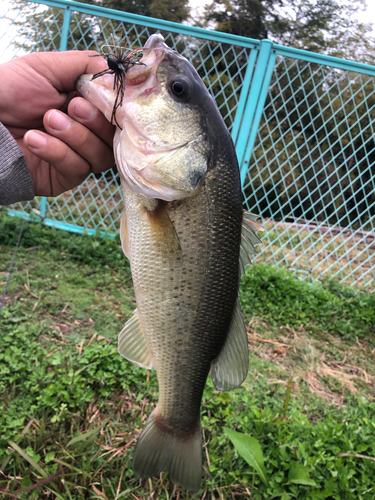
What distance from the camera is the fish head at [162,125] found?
1.15 m

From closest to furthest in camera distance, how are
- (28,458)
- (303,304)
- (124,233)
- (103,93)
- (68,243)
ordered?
(103,93), (124,233), (28,458), (303,304), (68,243)

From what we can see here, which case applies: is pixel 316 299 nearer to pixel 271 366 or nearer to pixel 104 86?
pixel 271 366

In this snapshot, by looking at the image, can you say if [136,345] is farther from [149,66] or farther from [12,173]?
[149,66]

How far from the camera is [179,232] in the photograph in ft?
3.97

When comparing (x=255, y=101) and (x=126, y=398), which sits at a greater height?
(x=255, y=101)

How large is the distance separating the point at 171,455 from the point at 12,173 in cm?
131

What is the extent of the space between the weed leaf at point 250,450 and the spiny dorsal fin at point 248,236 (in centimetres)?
114

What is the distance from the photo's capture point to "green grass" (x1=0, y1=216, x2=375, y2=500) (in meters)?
1.92

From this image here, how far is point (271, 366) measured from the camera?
2.96 meters

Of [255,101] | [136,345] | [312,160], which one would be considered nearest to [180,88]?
[136,345]

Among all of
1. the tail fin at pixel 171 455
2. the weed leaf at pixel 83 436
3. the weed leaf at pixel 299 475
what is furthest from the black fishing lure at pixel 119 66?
the weed leaf at pixel 299 475

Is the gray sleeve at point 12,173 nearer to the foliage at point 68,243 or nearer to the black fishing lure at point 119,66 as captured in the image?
the black fishing lure at point 119,66

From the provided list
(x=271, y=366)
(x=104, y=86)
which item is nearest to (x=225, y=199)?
(x=104, y=86)

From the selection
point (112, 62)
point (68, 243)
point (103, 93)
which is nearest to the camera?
point (112, 62)
